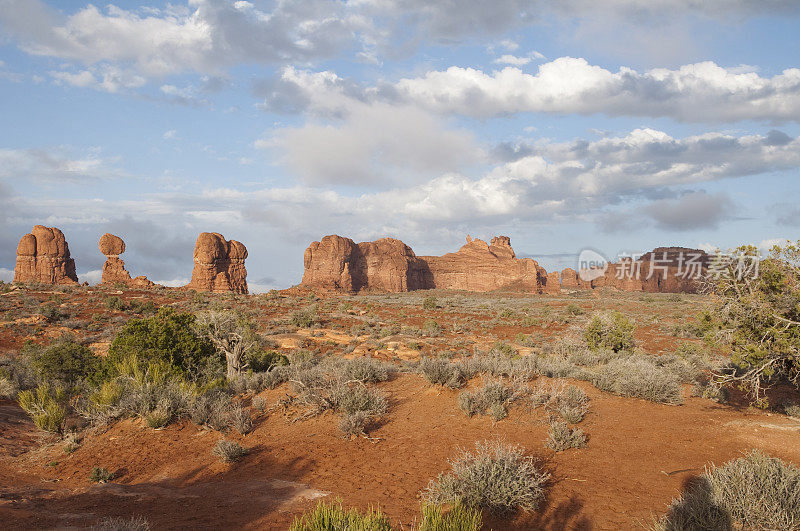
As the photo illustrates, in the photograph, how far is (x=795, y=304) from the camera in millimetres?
8164

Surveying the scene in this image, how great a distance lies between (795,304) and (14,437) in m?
16.2

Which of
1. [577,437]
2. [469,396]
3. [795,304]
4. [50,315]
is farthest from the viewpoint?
[50,315]

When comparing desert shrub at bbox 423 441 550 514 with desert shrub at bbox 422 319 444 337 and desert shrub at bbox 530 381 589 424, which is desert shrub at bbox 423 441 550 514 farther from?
desert shrub at bbox 422 319 444 337

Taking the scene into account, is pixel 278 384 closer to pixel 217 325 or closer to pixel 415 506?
pixel 217 325

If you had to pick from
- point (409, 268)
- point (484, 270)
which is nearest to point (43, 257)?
point (409, 268)

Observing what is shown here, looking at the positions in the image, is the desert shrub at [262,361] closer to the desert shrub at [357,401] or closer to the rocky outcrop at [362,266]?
the desert shrub at [357,401]

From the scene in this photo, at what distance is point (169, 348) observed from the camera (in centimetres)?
1462

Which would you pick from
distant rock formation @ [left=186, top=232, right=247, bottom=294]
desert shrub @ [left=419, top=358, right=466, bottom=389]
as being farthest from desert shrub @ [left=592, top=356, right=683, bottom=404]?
distant rock formation @ [left=186, top=232, right=247, bottom=294]

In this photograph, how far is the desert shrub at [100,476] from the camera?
23.6 ft

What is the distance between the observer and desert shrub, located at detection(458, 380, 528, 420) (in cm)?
833

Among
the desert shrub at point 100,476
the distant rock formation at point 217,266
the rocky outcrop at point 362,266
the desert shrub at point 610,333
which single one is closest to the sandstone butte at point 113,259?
the distant rock formation at point 217,266

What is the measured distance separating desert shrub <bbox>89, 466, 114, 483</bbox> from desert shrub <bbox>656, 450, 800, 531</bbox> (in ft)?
26.1

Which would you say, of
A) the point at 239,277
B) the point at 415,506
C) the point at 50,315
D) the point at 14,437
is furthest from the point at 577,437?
the point at 239,277

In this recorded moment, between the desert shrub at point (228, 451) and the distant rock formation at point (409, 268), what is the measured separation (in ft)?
298
